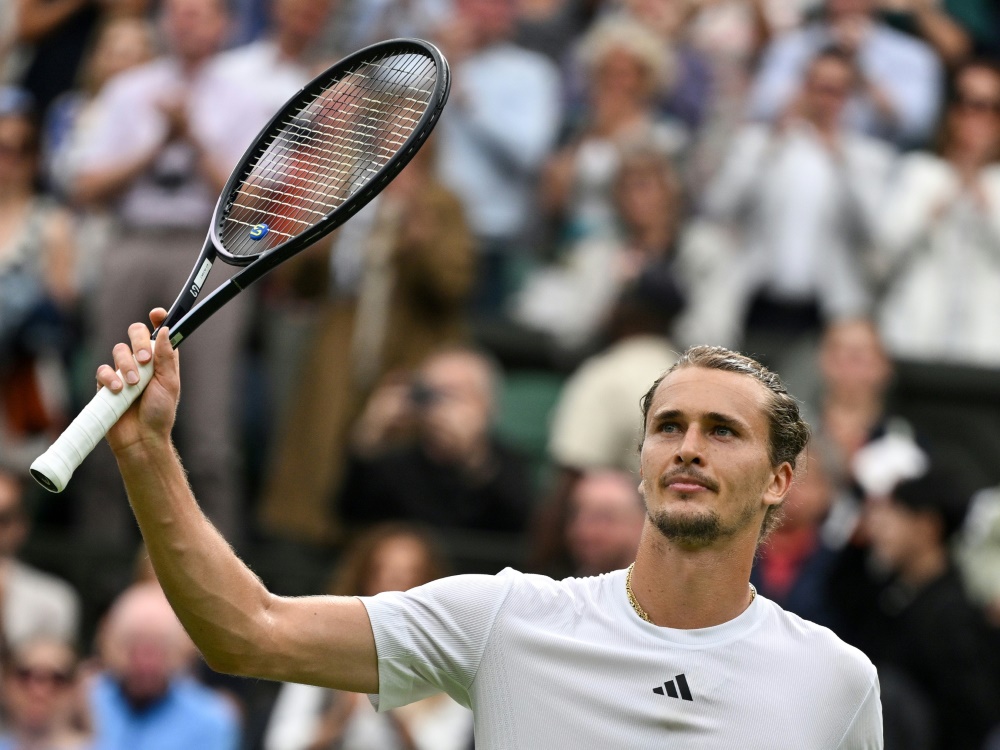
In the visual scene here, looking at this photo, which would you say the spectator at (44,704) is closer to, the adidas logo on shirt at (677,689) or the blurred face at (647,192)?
the blurred face at (647,192)

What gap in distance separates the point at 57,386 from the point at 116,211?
3.11 ft

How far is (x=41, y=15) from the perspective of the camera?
11117mm

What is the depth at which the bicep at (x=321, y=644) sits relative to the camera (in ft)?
11.7

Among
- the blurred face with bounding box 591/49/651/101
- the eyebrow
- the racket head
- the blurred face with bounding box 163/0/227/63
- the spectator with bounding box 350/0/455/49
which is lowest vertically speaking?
the blurred face with bounding box 591/49/651/101

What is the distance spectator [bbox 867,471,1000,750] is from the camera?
7.34 metres

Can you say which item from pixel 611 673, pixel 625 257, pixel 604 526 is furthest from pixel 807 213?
pixel 611 673

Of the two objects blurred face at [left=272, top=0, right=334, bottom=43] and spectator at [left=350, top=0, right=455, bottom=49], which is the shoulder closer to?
blurred face at [left=272, top=0, right=334, bottom=43]

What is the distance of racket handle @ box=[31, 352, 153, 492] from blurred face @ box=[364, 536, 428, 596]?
3.79m

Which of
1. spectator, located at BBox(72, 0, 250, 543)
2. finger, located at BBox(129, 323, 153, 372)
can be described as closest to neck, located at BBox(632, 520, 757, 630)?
finger, located at BBox(129, 323, 153, 372)

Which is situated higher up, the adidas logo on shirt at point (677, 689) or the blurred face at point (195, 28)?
the blurred face at point (195, 28)

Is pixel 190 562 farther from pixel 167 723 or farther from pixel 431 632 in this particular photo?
pixel 167 723

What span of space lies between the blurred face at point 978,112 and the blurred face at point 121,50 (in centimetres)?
420

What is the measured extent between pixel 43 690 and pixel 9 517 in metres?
1.18

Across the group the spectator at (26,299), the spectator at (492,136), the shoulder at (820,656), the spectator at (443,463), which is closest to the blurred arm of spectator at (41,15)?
the spectator at (26,299)
